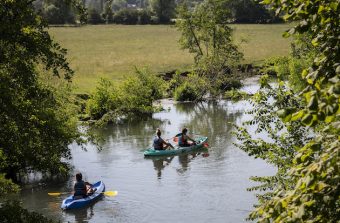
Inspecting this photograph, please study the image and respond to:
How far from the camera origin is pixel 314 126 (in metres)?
4.63

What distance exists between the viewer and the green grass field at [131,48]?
56.7m

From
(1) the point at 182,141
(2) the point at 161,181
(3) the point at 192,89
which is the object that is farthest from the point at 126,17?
(2) the point at 161,181

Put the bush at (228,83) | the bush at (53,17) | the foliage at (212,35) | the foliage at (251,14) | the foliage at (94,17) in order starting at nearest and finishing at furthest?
1. the foliage at (212,35)
2. the bush at (228,83)
3. the bush at (53,17)
4. the foliage at (251,14)
5. the foliage at (94,17)

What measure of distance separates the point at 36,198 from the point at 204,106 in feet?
74.9

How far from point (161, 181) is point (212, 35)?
27.3m

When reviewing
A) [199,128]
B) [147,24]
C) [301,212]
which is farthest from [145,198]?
[147,24]

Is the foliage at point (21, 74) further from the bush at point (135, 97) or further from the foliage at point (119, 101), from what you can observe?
the bush at point (135, 97)

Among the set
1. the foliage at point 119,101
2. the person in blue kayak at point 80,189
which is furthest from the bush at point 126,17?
the person in blue kayak at point 80,189

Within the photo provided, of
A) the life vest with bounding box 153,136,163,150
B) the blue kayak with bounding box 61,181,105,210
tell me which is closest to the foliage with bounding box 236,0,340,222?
the blue kayak with bounding box 61,181,105,210

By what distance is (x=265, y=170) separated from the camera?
23969mm

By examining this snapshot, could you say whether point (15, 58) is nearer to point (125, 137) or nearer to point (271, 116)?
point (271, 116)

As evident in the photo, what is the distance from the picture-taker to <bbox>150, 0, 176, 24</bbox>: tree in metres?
111

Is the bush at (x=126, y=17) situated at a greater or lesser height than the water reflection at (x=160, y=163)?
greater

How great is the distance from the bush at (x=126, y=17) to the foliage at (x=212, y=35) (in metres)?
62.5
